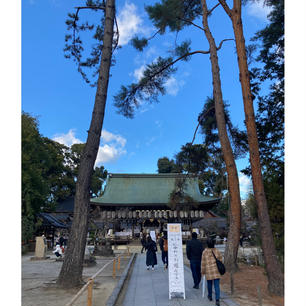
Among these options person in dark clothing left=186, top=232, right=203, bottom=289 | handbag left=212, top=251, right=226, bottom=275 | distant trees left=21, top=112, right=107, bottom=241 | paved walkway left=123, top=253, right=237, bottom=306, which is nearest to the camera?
handbag left=212, top=251, right=226, bottom=275

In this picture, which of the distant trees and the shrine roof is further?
the shrine roof

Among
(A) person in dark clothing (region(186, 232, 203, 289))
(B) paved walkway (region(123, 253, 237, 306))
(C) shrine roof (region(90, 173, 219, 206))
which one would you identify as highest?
(C) shrine roof (region(90, 173, 219, 206))

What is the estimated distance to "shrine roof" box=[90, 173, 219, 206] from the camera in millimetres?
23625

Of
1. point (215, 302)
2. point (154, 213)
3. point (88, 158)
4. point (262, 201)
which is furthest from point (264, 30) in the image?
point (154, 213)

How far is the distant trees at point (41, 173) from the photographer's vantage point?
21.4 metres

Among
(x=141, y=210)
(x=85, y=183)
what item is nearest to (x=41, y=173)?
(x=141, y=210)

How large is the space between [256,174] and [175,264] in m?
2.92

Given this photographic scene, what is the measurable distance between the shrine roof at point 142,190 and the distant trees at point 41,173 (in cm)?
480

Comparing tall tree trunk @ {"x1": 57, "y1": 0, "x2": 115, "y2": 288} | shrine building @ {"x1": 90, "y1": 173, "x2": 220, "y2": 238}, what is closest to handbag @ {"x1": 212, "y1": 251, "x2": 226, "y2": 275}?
tall tree trunk @ {"x1": 57, "y1": 0, "x2": 115, "y2": 288}

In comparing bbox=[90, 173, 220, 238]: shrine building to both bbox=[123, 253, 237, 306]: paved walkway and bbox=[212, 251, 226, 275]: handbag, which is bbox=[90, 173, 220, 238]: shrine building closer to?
bbox=[123, 253, 237, 306]: paved walkway

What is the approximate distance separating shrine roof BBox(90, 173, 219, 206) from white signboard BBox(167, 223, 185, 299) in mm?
15640

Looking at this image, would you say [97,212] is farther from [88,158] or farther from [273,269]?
[273,269]

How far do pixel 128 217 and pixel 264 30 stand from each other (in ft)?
57.4

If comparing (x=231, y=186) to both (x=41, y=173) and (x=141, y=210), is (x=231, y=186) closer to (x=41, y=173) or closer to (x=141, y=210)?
(x=141, y=210)
